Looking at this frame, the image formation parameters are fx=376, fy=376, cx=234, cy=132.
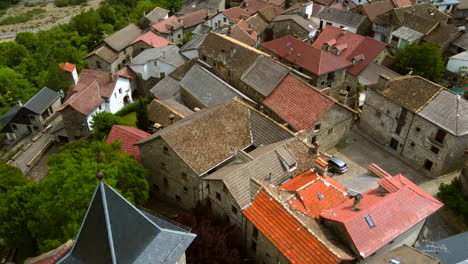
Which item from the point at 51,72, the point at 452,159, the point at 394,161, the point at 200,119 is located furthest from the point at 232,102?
the point at 51,72

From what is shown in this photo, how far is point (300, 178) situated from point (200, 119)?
1267 centimetres

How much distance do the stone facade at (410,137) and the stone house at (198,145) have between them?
17249 mm

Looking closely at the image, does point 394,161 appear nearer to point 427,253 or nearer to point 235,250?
point 427,253

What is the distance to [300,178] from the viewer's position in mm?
38969

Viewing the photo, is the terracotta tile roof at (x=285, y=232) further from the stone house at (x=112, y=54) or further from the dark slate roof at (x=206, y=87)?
the stone house at (x=112, y=54)

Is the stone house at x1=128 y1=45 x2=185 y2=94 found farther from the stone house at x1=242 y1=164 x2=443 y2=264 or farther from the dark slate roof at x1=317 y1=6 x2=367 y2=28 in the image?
the stone house at x1=242 y1=164 x2=443 y2=264

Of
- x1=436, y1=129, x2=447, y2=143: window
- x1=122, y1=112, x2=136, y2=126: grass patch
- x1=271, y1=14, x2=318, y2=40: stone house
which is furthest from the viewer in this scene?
x1=271, y1=14, x2=318, y2=40: stone house

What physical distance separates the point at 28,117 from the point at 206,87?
129 ft

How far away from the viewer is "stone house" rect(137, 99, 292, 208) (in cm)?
3950

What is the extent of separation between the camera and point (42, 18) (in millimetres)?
145250

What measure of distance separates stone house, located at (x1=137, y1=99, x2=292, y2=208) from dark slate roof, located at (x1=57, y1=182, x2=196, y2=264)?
16.1 metres

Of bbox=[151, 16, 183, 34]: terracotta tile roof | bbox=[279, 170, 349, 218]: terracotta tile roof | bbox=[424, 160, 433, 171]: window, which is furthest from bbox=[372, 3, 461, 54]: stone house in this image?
bbox=[151, 16, 183, 34]: terracotta tile roof

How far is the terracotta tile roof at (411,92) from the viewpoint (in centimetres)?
4784

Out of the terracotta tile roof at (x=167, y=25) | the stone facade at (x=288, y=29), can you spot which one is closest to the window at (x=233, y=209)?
the stone facade at (x=288, y=29)
